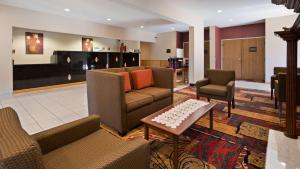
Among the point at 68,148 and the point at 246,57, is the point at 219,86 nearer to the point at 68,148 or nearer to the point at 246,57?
the point at 68,148

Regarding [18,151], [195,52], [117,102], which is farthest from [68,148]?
[195,52]

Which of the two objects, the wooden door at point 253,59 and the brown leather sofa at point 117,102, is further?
the wooden door at point 253,59

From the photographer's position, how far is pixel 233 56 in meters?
8.48

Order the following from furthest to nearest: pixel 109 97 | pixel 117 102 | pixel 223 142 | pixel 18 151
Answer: pixel 109 97, pixel 117 102, pixel 223 142, pixel 18 151

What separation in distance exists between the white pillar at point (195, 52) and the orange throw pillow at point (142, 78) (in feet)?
10.4

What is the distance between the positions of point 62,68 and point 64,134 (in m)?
5.87

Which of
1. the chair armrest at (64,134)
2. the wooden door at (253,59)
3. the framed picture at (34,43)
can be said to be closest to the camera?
the chair armrest at (64,134)

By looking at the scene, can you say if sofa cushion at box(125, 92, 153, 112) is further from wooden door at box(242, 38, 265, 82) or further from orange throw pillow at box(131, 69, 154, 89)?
wooden door at box(242, 38, 265, 82)

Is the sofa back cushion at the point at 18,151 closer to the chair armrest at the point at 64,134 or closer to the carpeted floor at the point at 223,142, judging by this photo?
the chair armrest at the point at 64,134

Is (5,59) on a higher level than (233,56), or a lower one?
lower

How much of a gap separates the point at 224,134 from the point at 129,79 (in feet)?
6.20

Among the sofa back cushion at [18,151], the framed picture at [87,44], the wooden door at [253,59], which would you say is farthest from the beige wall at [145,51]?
the sofa back cushion at [18,151]

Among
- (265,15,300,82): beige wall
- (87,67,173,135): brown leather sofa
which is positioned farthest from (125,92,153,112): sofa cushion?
(265,15,300,82): beige wall

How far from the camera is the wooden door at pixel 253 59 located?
762 cm
